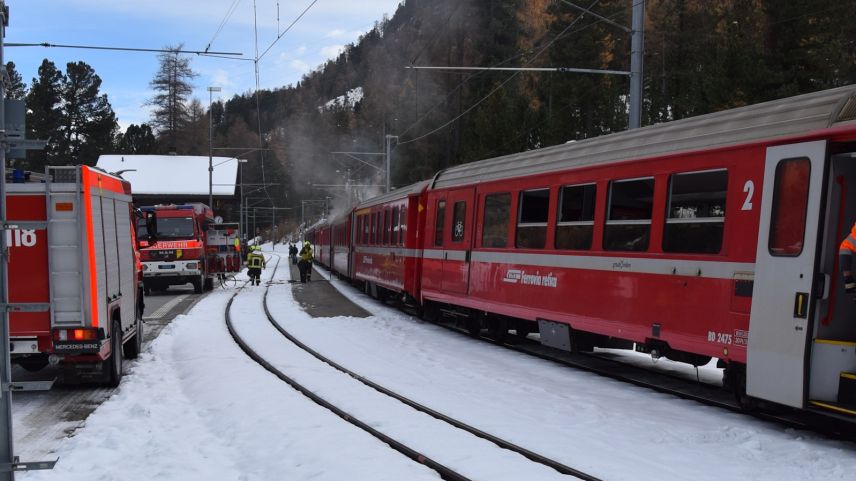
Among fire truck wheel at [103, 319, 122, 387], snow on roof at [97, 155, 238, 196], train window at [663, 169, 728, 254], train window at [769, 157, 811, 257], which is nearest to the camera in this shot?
train window at [769, 157, 811, 257]

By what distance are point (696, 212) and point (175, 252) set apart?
66.5ft

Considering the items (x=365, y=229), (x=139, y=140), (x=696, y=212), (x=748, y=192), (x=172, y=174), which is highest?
(x=139, y=140)

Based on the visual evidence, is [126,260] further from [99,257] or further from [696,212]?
[696,212]

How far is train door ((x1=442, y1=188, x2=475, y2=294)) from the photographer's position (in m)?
13.6

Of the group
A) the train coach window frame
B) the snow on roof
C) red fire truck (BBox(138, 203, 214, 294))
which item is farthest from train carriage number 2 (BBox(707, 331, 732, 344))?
the snow on roof

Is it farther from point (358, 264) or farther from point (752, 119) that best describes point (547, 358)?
point (358, 264)

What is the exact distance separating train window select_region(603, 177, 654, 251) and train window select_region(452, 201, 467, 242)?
4.68 metres

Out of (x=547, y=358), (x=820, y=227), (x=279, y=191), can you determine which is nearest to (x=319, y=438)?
(x=820, y=227)

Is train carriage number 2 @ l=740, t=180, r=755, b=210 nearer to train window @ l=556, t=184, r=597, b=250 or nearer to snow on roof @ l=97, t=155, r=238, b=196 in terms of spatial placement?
train window @ l=556, t=184, r=597, b=250

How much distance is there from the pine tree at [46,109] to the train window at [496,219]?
218 ft

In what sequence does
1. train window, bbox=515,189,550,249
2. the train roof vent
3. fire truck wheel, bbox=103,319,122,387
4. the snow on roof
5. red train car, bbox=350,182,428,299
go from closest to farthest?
1. the train roof vent
2. fire truck wheel, bbox=103,319,122,387
3. train window, bbox=515,189,550,249
4. red train car, bbox=350,182,428,299
5. the snow on roof

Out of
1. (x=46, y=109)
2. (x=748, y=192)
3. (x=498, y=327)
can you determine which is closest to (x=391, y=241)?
(x=498, y=327)

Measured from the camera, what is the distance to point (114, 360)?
30.0ft

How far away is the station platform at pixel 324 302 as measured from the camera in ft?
60.5
